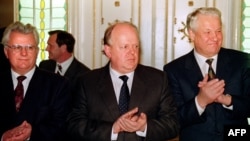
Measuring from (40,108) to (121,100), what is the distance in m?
0.53

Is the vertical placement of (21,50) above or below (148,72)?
above

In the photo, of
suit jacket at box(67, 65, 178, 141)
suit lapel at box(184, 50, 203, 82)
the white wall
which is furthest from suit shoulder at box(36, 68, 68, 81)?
the white wall

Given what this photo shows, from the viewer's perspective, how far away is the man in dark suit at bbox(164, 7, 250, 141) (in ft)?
8.86

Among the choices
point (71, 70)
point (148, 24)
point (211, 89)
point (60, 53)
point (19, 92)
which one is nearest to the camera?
point (211, 89)

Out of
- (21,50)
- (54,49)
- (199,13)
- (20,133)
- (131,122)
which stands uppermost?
(199,13)

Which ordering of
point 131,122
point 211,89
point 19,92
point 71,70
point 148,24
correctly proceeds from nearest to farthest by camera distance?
point 131,122 < point 211,89 < point 19,92 < point 71,70 < point 148,24

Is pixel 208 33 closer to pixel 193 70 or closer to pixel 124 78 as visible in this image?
pixel 193 70

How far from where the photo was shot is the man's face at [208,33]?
2727mm

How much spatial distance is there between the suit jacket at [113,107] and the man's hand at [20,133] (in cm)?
25

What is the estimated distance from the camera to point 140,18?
7.04 meters

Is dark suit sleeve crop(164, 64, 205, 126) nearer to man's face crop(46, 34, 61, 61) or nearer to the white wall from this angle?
man's face crop(46, 34, 61, 61)

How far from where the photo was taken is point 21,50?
8.91 ft

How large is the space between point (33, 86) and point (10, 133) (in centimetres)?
34

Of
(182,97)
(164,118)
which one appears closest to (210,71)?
(182,97)
